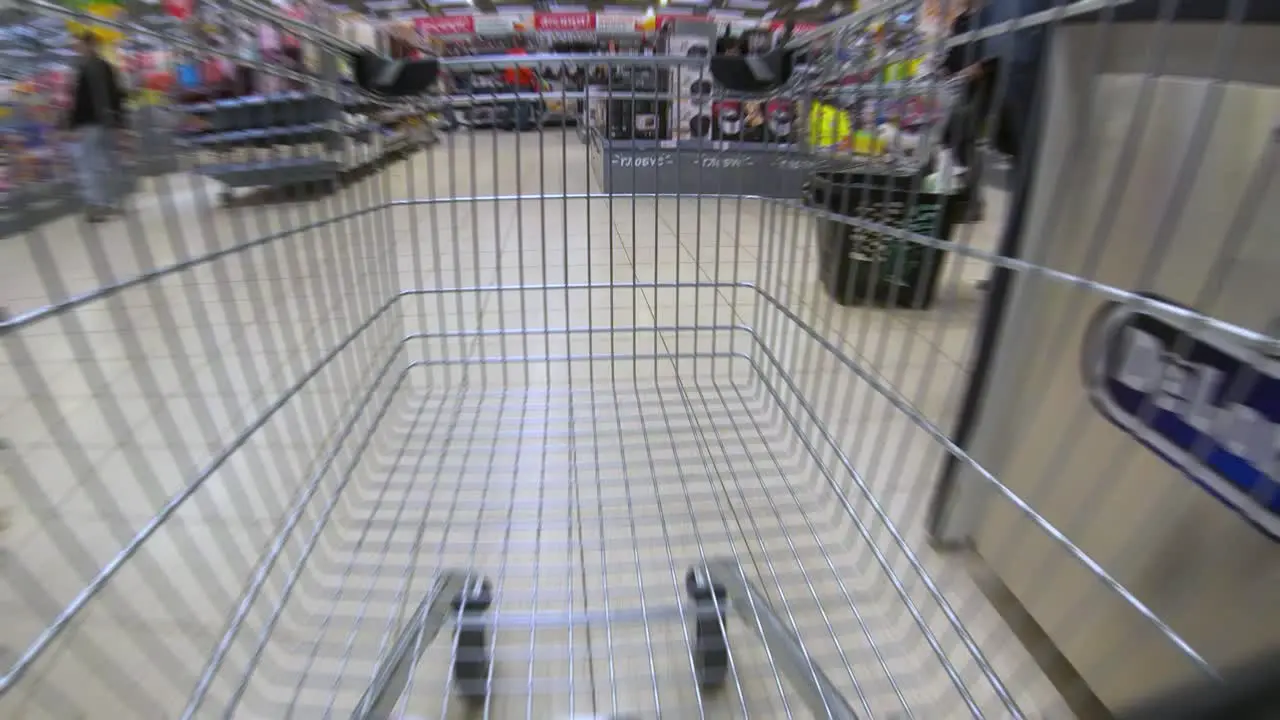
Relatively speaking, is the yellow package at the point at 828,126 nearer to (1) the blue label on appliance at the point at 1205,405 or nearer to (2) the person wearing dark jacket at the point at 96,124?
(1) the blue label on appliance at the point at 1205,405

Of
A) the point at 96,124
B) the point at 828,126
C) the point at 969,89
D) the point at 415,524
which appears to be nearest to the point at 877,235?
the point at 828,126

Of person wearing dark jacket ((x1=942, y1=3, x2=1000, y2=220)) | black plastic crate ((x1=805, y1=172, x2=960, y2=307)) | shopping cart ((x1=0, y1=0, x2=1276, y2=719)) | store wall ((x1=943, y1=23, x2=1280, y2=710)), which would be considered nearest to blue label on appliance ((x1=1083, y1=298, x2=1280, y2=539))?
store wall ((x1=943, y1=23, x2=1280, y2=710))

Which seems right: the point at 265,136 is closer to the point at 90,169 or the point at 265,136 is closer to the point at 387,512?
the point at 90,169

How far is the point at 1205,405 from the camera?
0.49m

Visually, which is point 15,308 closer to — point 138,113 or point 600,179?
point 138,113

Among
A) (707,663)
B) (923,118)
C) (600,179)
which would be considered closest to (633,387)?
(707,663)

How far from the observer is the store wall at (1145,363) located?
50 centimetres

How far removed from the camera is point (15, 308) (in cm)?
45

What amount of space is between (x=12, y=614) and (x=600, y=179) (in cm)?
379

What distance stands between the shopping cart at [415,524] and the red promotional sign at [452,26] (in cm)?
51

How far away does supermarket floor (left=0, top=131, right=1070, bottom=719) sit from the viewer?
25.0 inches

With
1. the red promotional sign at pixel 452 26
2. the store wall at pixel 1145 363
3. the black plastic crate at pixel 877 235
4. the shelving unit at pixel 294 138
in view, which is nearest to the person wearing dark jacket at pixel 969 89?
the store wall at pixel 1145 363

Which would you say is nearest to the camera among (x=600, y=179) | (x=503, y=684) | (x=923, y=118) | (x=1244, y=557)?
(x=1244, y=557)

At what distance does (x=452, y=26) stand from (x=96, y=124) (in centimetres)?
151
